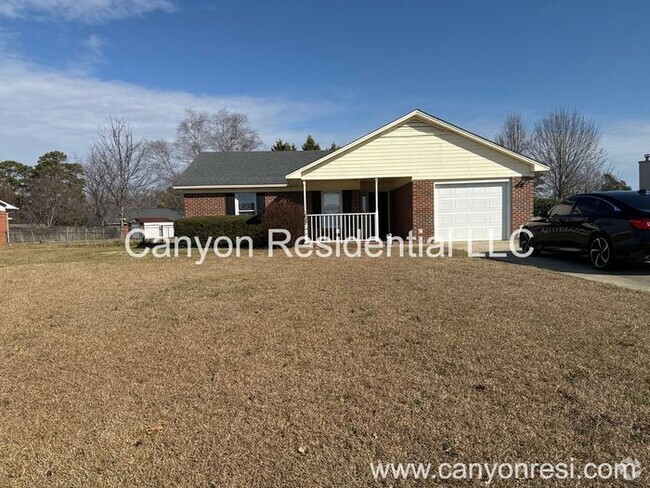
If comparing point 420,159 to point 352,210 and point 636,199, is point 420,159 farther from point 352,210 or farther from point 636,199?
point 636,199

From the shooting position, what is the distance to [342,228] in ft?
58.2

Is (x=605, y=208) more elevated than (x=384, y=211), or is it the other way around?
(x=384, y=211)

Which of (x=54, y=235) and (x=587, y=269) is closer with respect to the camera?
(x=587, y=269)

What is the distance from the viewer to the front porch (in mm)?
17469

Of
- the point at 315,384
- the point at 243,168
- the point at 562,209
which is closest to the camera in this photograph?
the point at 315,384

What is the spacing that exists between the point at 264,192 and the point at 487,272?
13377mm

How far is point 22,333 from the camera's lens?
5.20 metres

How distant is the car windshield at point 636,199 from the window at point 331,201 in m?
12.6

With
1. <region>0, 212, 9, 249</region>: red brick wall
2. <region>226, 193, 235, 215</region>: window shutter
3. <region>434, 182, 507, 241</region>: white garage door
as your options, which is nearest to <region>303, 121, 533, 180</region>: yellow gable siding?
<region>434, 182, 507, 241</region>: white garage door

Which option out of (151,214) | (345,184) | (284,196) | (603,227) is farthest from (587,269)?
(151,214)

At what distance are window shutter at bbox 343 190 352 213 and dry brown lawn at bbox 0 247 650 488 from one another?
1368 centimetres

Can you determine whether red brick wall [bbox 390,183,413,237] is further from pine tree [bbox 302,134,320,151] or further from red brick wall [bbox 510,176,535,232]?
pine tree [bbox 302,134,320,151]

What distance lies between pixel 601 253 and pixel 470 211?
8.60 meters

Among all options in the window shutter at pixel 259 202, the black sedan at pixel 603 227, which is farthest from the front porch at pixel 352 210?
the black sedan at pixel 603 227
